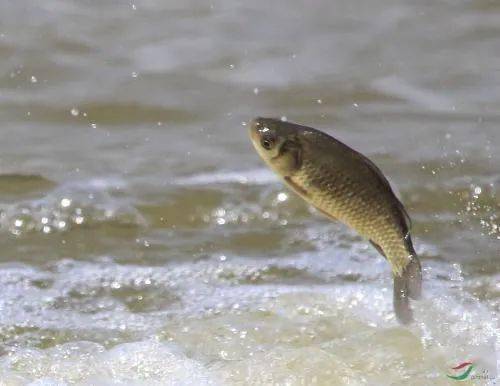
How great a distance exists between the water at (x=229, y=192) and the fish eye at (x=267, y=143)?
0.56 m

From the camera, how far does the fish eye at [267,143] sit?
2.71m

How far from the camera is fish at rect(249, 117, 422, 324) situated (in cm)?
265

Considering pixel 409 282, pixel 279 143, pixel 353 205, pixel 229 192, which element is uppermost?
pixel 279 143

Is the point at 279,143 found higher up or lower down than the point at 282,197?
higher up

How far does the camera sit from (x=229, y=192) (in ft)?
14.3

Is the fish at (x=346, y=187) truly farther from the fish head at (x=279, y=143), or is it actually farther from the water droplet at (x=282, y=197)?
the water droplet at (x=282, y=197)

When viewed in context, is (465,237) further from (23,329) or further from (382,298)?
(23,329)

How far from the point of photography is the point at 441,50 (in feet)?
18.4

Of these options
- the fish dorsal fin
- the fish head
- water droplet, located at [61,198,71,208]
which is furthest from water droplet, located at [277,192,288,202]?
the fish dorsal fin

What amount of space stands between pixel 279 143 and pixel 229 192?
1.69 meters

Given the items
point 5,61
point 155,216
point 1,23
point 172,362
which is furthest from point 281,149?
point 1,23

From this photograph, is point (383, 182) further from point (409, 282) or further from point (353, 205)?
point (409, 282)

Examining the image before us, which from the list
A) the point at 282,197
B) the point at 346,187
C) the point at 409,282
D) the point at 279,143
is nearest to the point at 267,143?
the point at 279,143

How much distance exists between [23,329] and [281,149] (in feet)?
3.42
